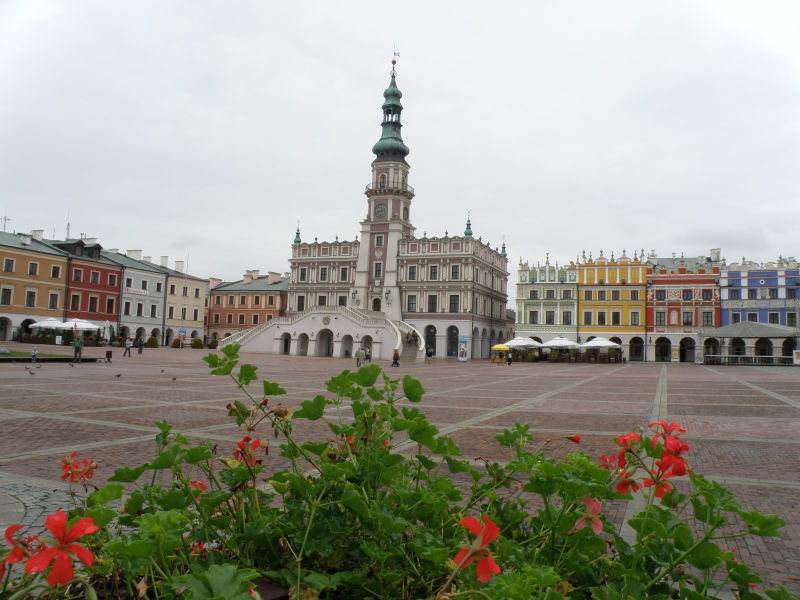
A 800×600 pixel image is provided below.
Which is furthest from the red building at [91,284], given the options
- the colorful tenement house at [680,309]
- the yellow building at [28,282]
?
the colorful tenement house at [680,309]

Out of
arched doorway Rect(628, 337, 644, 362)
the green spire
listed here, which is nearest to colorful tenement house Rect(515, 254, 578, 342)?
arched doorway Rect(628, 337, 644, 362)

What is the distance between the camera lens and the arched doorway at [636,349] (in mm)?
61062

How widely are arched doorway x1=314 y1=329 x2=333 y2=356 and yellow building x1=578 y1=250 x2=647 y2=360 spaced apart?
1074 inches

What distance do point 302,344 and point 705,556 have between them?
2140 inches

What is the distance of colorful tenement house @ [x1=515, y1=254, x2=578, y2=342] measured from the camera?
62625 millimetres

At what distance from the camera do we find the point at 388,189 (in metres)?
59.8

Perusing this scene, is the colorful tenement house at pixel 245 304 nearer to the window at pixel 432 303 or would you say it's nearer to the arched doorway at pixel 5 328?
the window at pixel 432 303

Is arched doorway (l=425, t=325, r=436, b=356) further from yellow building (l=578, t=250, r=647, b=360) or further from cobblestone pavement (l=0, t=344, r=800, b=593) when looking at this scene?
cobblestone pavement (l=0, t=344, r=800, b=593)

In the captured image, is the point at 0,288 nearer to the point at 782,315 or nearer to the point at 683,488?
the point at 683,488

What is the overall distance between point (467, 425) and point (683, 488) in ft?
15.0

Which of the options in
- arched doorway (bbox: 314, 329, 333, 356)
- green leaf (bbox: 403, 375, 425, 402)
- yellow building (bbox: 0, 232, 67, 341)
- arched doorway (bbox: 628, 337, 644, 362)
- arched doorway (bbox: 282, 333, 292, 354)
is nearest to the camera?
green leaf (bbox: 403, 375, 425, 402)

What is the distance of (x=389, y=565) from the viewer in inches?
88.7

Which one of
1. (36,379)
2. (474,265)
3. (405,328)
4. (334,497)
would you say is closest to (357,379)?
(334,497)

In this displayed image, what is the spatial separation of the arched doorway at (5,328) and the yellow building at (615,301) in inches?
2211
